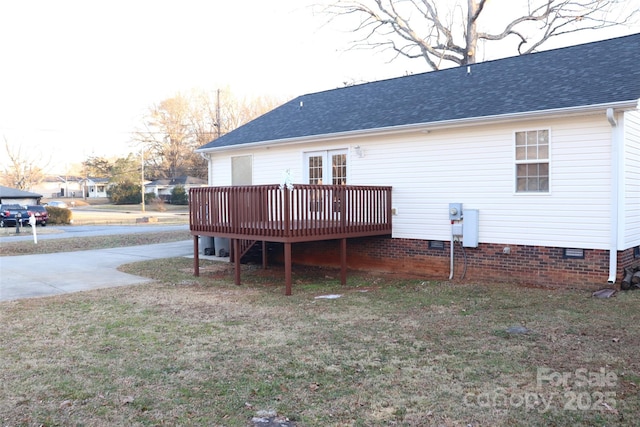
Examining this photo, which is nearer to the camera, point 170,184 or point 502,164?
point 502,164

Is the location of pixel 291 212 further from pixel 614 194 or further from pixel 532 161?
pixel 614 194

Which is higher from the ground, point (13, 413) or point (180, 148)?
point (180, 148)

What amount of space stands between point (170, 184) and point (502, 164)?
5201 centimetres

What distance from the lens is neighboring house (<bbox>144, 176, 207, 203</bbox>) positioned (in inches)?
2151

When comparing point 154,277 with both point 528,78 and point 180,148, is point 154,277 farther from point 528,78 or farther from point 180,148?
point 180,148

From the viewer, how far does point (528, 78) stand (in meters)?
10.4

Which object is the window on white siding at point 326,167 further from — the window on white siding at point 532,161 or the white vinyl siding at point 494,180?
the window on white siding at point 532,161

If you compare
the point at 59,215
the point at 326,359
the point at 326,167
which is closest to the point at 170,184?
the point at 59,215

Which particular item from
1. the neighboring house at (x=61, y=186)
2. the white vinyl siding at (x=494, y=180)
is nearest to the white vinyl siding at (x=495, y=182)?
the white vinyl siding at (x=494, y=180)

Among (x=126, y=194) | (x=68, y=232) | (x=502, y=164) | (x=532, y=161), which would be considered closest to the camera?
(x=532, y=161)

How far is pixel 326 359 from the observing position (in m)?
5.18

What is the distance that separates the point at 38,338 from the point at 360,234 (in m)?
5.80

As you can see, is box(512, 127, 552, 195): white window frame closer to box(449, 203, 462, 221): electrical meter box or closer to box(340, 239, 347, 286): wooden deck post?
box(449, 203, 462, 221): electrical meter box

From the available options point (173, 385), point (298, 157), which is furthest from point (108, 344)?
point (298, 157)
